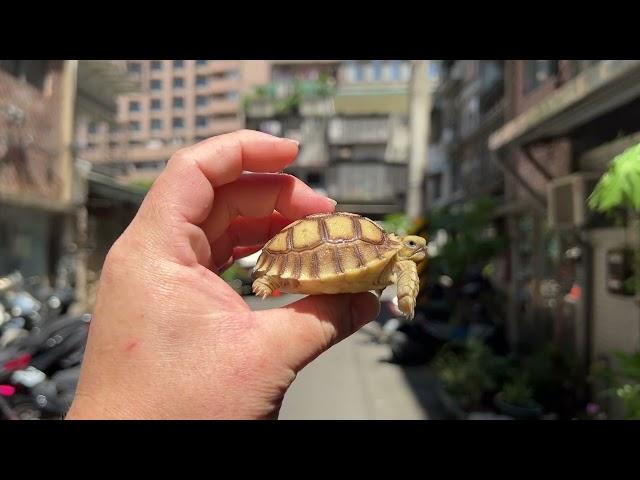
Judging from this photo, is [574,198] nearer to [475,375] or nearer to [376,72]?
[475,375]

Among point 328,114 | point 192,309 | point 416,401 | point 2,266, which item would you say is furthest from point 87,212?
point 328,114

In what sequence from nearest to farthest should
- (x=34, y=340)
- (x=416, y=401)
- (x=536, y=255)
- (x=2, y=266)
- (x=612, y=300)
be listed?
(x=34, y=340) → (x=612, y=300) → (x=416, y=401) → (x=536, y=255) → (x=2, y=266)

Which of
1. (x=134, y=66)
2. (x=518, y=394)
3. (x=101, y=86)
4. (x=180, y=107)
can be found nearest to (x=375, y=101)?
(x=134, y=66)

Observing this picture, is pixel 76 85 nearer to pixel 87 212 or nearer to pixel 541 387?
pixel 87 212

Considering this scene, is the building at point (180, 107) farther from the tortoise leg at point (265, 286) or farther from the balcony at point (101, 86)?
the tortoise leg at point (265, 286)

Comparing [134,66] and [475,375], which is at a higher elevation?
[134,66]

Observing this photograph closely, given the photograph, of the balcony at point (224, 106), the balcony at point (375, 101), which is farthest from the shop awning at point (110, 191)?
the balcony at point (224, 106)
